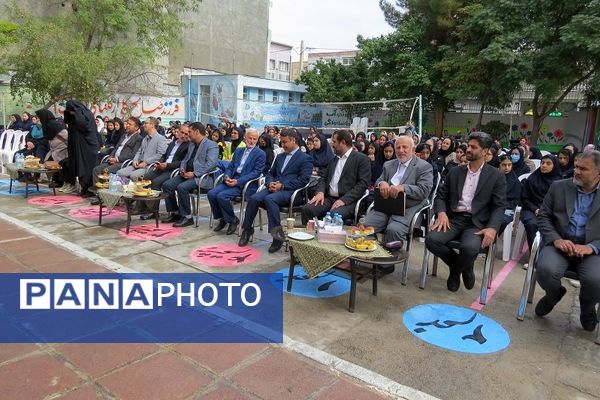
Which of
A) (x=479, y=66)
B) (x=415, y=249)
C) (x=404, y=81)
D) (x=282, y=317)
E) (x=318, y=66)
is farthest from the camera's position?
(x=318, y=66)

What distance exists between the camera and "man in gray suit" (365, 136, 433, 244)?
4199mm

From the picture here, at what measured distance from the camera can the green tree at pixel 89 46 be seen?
12898 millimetres

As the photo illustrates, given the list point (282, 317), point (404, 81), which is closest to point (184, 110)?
point (404, 81)

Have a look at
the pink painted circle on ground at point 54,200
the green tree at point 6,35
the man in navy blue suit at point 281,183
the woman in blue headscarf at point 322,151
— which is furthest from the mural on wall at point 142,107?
the man in navy blue suit at point 281,183

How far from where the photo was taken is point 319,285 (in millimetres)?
3990

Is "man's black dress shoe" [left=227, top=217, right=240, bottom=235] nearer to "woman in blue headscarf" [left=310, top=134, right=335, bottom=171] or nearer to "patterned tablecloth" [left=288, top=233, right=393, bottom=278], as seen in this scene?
"woman in blue headscarf" [left=310, top=134, right=335, bottom=171]

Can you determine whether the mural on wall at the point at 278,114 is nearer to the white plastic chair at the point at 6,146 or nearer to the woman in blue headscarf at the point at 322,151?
the white plastic chair at the point at 6,146

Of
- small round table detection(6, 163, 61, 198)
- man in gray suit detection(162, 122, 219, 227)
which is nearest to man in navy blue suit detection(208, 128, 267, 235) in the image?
man in gray suit detection(162, 122, 219, 227)

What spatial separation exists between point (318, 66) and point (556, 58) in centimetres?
1311

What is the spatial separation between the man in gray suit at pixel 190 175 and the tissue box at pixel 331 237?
9.04 ft

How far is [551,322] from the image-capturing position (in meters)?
3.46

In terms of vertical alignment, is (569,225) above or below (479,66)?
below

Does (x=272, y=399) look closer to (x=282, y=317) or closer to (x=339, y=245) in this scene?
(x=282, y=317)

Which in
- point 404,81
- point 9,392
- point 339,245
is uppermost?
point 404,81
